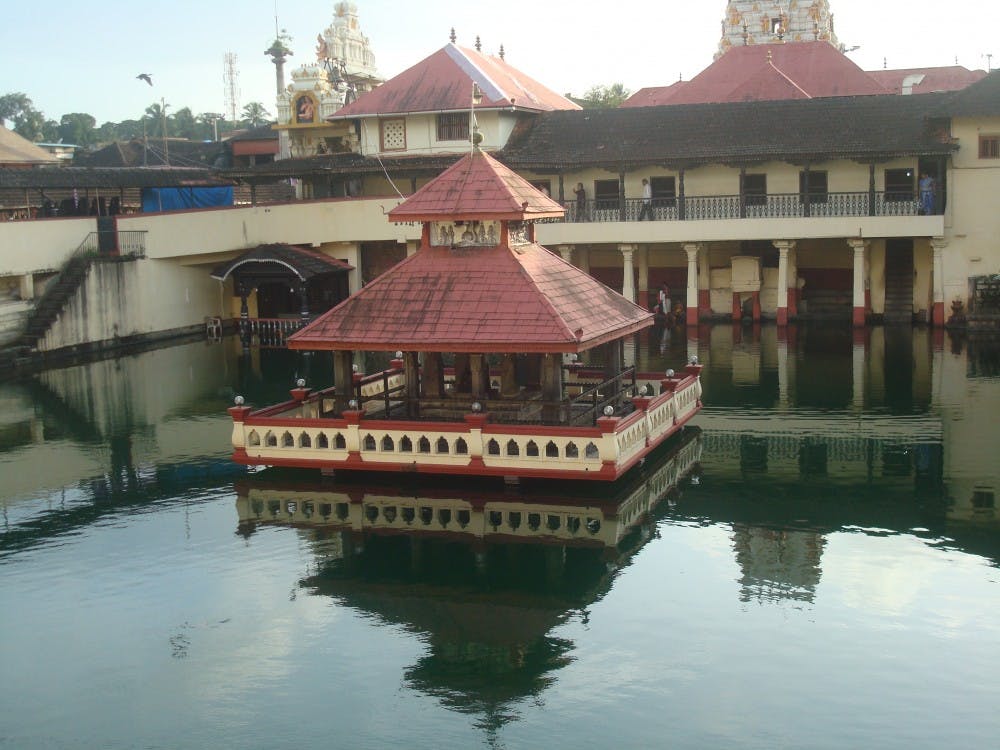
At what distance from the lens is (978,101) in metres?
35.8

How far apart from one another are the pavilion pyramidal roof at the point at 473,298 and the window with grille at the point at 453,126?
70.9 ft

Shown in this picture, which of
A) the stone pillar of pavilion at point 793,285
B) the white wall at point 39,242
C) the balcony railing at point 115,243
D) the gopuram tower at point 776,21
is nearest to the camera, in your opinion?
the white wall at point 39,242

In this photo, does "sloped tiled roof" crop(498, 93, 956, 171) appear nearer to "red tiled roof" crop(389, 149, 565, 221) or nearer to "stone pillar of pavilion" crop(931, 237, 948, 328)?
"stone pillar of pavilion" crop(931, 237, 948, 328)

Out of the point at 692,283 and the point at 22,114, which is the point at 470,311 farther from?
the point at 22,114

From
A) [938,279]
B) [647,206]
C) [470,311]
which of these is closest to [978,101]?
[938,279]

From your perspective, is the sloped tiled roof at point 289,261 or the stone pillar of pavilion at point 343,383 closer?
the stone pillar of pavilion at point 343,383

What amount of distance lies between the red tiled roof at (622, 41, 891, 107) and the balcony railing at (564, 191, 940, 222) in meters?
11.7

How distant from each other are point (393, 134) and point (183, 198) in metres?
8.43

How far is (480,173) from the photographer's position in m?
20.9

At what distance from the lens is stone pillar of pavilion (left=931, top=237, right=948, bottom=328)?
36.7m

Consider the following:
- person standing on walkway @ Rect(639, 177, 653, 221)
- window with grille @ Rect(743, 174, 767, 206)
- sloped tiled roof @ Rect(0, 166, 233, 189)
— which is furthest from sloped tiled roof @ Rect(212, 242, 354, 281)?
window with grille @ Rect(743, 174, 767, 206)

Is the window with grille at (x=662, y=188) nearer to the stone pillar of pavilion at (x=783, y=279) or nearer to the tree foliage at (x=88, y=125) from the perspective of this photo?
the stone pillar of pavilion at (x=783, y=279)

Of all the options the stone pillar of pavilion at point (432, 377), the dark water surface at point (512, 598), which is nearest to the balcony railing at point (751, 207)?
the dark water surface at point (512, 598)

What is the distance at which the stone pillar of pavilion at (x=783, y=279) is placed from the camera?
38062 mm
